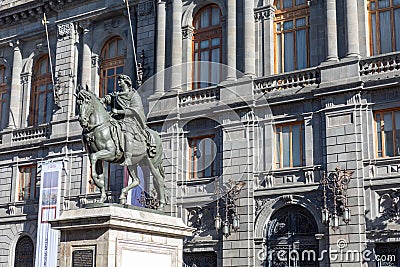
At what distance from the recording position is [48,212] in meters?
38.8

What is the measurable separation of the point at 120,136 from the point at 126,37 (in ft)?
66.1

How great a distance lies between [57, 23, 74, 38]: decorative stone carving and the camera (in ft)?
137

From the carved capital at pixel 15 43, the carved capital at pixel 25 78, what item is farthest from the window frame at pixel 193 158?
the carved capital at pixel 15 43

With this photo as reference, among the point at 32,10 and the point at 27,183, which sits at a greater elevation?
the point at 32,10

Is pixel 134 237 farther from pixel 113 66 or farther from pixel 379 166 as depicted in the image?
pixel 113 66

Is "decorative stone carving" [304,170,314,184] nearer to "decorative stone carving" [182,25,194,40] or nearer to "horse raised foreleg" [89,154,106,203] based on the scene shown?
"decorative stone carving" [182,25,194,40]

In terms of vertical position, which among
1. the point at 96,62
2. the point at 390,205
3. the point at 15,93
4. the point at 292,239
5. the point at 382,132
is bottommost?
the point at 292,239

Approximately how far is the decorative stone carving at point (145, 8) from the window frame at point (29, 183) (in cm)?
1150

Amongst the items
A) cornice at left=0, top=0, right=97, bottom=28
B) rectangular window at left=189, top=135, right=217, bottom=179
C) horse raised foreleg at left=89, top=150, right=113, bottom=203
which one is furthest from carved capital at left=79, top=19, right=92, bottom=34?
horse raised foreleg at left=89, top=150, right=113, bottom=203

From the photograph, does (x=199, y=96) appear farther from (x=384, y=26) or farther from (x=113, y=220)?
(x=113, y=220)

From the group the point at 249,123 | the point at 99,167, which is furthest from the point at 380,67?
the point at 99,167

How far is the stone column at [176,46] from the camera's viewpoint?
3581 cm

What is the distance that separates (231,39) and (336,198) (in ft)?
33.5

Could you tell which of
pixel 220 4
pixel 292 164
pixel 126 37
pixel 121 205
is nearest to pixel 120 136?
pixel 121 205
